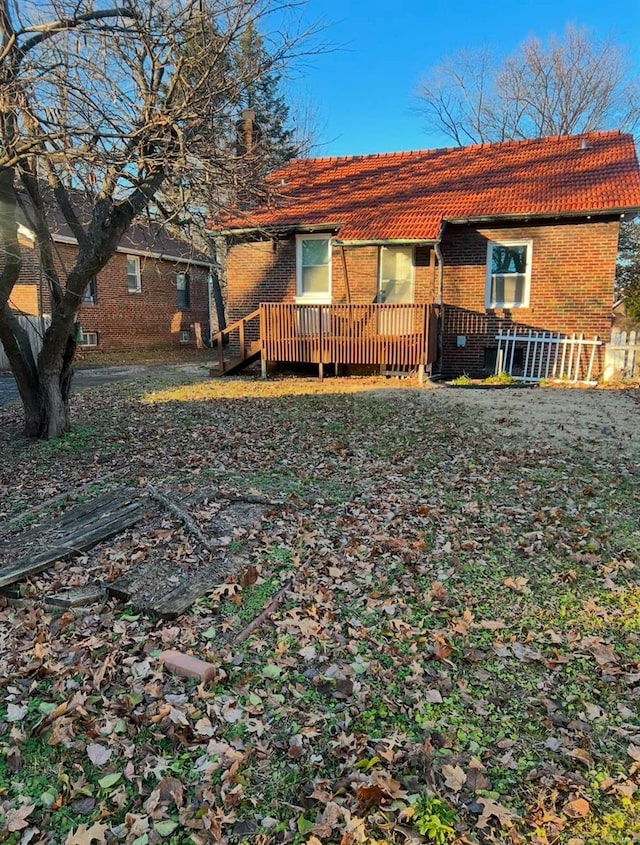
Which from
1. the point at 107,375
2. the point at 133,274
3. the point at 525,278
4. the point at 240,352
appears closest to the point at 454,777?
the point at 525,278

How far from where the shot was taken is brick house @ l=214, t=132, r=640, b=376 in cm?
1220

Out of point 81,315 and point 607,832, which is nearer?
point 607,832

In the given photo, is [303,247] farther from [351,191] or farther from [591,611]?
[591,611]

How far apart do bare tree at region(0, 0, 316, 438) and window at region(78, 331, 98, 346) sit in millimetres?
12777

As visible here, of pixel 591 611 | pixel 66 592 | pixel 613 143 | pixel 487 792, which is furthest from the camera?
pixel 613 143

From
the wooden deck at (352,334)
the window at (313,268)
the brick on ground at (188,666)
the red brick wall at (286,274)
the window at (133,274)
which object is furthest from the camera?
the window at (133,274)

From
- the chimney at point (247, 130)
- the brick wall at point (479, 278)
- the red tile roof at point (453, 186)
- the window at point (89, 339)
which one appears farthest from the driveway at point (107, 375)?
the chimney at point (247, 130)

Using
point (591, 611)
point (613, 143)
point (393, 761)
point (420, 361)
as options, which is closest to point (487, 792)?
point (393, 761)

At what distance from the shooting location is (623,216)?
1198cm

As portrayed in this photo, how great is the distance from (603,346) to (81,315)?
52.6 ft

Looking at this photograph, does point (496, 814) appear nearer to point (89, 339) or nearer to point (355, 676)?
point (355, 676)

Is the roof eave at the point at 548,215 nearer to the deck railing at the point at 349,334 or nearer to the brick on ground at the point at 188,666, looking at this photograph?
the deck railing at the point at 349,334

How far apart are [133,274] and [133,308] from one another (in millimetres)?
1379

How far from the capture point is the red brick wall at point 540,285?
12.1m
